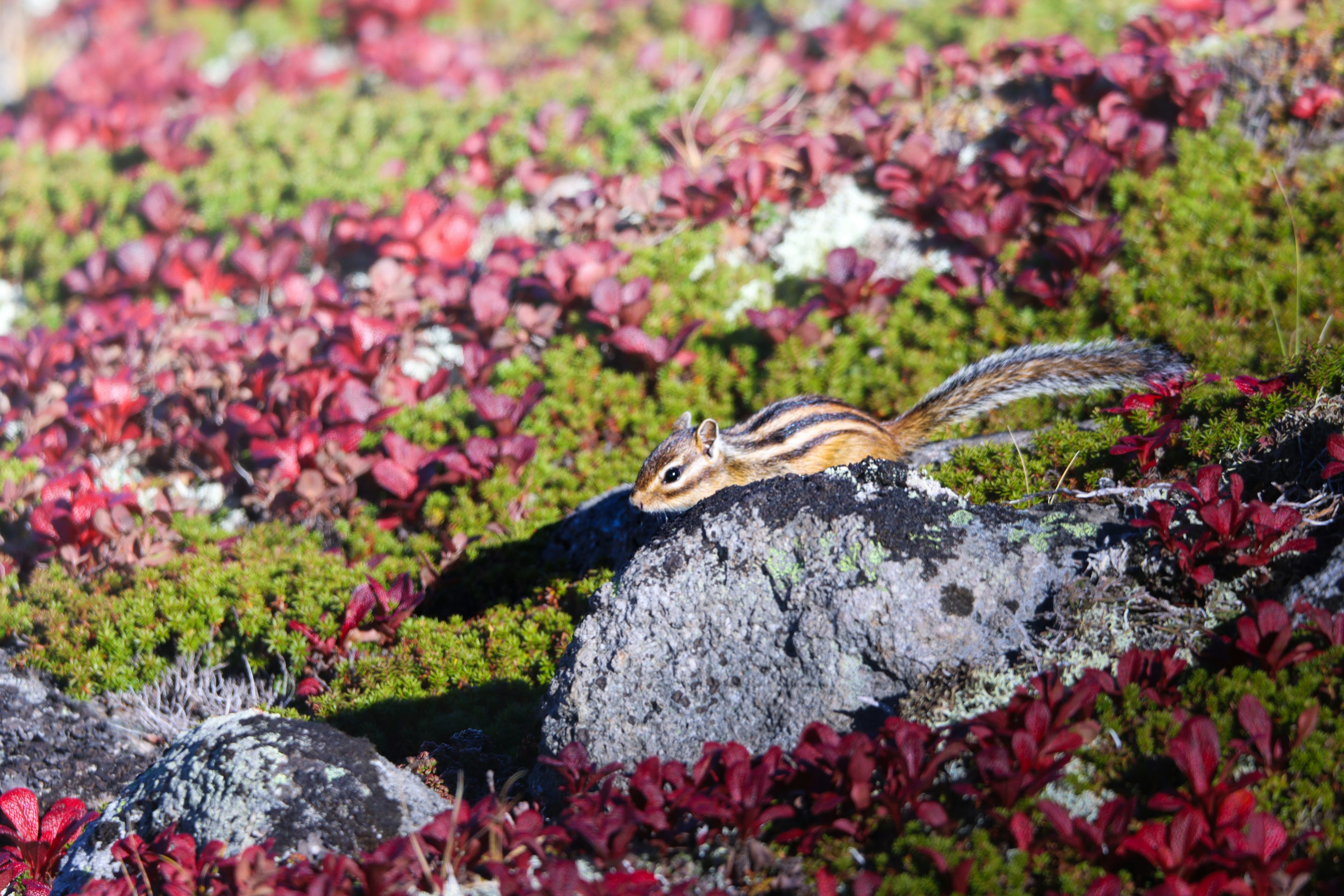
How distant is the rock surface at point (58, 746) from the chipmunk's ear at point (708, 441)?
304 centimetres

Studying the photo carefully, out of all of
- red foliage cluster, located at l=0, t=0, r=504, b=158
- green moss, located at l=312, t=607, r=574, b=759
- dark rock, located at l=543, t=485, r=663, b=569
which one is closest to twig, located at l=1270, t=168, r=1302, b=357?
dark rock, located at l=543, t=485, r=663, b=569

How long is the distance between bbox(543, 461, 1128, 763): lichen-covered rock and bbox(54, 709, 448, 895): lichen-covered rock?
0.64m

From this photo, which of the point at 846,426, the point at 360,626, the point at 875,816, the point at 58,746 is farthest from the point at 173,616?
the point at 875,816

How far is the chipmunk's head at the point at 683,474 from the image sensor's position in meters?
4.77

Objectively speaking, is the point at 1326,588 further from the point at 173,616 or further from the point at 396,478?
the point at 173,616

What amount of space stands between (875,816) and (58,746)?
387cm

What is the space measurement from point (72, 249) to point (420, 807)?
690 centimetres

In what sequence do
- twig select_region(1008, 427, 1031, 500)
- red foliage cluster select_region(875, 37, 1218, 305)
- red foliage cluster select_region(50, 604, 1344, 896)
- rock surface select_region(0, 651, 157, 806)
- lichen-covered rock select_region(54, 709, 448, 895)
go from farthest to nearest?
red foliage cluster select_region(875, 37, 1218, 305) < rock surface select_region(0, 651, 157, 806) < twig select_region(1008, 427, 1031, 500) < lichen-covered rock select_region(54, 709, 448, 895) < red foliage cluster select_region(50, 604, 1344, 896)

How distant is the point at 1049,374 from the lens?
488 cm

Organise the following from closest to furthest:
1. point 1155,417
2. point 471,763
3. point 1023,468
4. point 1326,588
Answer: point 1326,588
point 471,763
point 1023,468
point 1155,417

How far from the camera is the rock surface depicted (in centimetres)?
454

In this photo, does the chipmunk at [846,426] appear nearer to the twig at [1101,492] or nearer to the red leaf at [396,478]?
the twig at [1101,492]

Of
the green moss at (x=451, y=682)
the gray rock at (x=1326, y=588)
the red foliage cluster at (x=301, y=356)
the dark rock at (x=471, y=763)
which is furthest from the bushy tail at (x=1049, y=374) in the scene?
the dark rock at (x=471, y=763)

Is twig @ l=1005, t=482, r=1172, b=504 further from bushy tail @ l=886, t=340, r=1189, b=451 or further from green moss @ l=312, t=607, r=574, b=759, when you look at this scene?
green moss @ l=312, t=607, r=574, b=759
